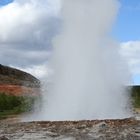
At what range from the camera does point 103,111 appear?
2620cm

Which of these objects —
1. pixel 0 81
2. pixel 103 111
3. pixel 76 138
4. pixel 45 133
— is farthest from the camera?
pixel 0 81

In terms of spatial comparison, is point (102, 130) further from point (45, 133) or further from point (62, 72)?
point (62, 72)

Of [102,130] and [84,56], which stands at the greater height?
[84,56]

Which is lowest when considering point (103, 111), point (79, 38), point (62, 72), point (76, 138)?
point (76, 138)

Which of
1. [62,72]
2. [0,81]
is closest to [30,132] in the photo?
[62,72]

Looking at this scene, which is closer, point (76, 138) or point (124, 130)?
point (76, 138)

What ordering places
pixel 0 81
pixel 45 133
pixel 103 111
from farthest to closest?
pixel 0 81 < pixel 103 111 < pixel 45 133

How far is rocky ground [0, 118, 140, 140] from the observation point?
17.0m

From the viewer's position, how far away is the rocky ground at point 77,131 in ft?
55.8

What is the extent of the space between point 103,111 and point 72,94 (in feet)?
7.38

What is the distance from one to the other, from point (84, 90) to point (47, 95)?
7.15 feet

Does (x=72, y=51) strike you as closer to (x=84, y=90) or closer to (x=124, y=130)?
(x=84, y=90)

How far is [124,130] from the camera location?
59.6 feet

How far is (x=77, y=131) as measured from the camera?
18.3 m
